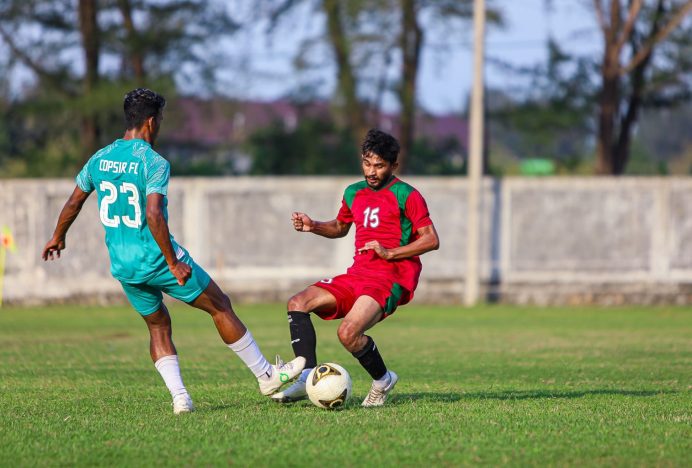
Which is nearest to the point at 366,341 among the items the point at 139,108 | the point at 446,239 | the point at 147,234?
the point at 147,234

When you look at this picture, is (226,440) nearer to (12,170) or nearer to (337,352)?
(337,352)

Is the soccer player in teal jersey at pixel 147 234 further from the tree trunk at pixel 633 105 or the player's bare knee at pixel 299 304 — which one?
the tree trunk at pixel 633 105

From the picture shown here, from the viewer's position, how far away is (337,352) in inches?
515

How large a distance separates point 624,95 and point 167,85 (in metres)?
12.5

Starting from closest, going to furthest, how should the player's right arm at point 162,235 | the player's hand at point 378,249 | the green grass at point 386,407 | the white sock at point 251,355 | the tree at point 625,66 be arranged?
the green grass at point 386,407 → the player's right arm at point 162,235 → the player's hand at point 378,249 → the white sock at point 251,355 → the tree at point 625,66

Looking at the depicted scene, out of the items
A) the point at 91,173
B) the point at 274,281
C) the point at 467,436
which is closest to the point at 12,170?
the point at 274,281

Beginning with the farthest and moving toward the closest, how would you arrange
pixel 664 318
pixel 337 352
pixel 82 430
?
pixel 664 318 < pixel 337 352 < pixel 82 430

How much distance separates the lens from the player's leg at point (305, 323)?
7828 mm

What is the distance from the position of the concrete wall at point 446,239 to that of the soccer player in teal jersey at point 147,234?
1450 centimetres

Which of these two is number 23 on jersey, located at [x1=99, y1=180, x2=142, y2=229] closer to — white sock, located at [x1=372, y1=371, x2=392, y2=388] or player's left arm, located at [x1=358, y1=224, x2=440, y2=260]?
player's left arm, located at [x1=358, y1=224, x2=440, y2=260]

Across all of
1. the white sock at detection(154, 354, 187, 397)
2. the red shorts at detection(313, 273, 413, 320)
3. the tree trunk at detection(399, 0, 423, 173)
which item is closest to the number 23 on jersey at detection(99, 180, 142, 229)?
the white sock at detection(154, 354, 187, 397)

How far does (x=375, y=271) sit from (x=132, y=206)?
176 centimetres

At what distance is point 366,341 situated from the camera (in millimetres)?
7754

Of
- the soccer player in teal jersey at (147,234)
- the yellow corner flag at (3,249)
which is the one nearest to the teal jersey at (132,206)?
the soccer player in teal jersey at (147,234)
